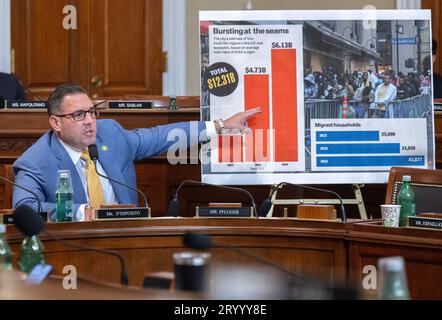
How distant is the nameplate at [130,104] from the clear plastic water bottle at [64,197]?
56.8 inches

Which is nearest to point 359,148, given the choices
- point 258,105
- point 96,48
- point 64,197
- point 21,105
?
point 258,105

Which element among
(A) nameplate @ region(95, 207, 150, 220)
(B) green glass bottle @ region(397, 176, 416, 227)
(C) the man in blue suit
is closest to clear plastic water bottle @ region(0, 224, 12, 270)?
(A) nameplate @ region(95, 207, 150, 220)

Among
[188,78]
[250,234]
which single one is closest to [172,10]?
[188,78]

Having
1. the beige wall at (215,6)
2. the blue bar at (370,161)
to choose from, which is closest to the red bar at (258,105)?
the blue bar at (370,161)

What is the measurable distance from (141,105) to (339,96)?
3.80ft

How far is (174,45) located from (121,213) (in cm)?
411

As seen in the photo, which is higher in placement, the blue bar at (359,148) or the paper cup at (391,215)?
the blue bar at (359,148)

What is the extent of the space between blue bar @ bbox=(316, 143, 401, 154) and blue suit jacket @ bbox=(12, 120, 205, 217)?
25.2 inches

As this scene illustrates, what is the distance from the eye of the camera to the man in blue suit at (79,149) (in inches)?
176

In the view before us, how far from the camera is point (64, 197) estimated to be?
407 centimetres

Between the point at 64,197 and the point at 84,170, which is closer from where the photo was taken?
the point at 64,197

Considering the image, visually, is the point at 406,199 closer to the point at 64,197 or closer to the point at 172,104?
the point at 64,197

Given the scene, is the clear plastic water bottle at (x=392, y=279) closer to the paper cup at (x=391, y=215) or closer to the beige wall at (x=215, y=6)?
the paper cup at (x=391, y=215)

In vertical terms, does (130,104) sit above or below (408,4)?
below
